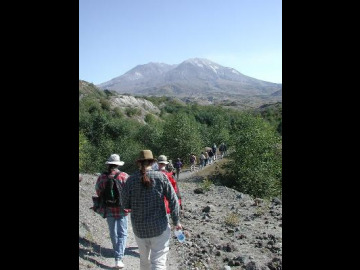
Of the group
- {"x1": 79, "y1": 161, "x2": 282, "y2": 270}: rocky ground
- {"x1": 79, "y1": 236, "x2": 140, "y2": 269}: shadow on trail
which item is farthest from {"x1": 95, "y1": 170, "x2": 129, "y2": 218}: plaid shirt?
{"x1": 79, "y1": 236, "x2": 140, "y2": 269}: shadow on trail

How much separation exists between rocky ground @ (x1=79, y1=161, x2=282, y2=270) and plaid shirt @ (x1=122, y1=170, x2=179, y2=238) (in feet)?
7.89

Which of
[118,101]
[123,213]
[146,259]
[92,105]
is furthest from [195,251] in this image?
[118,101]

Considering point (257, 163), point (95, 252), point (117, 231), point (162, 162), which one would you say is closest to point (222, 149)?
point (257, 163)

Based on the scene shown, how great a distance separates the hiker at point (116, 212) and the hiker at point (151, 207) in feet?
4.60

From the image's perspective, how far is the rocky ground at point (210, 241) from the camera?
7824mm

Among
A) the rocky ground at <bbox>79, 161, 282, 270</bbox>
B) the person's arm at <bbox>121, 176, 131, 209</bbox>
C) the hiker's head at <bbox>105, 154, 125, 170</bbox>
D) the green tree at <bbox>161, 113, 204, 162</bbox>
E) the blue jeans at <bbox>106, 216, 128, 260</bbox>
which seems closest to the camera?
the person's arm at <bbox>121, 176, 131, 209</bbox>

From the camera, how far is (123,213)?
249 inches

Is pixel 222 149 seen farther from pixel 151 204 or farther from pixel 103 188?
pixel 151 204

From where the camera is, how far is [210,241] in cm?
975

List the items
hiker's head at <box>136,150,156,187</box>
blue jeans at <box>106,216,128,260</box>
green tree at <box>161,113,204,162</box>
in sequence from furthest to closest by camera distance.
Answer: green tree at <box>161,113,204,162</box> → blue jeans at <box>106,216,128,260</box> → hiker's head at <box>136,150,156,187</box>

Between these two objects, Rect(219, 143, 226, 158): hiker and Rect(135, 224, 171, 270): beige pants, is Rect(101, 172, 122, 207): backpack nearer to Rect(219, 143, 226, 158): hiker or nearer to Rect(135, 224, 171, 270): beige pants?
Rect(135, 224, 171, 270): beige pants

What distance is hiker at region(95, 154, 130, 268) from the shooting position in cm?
618
